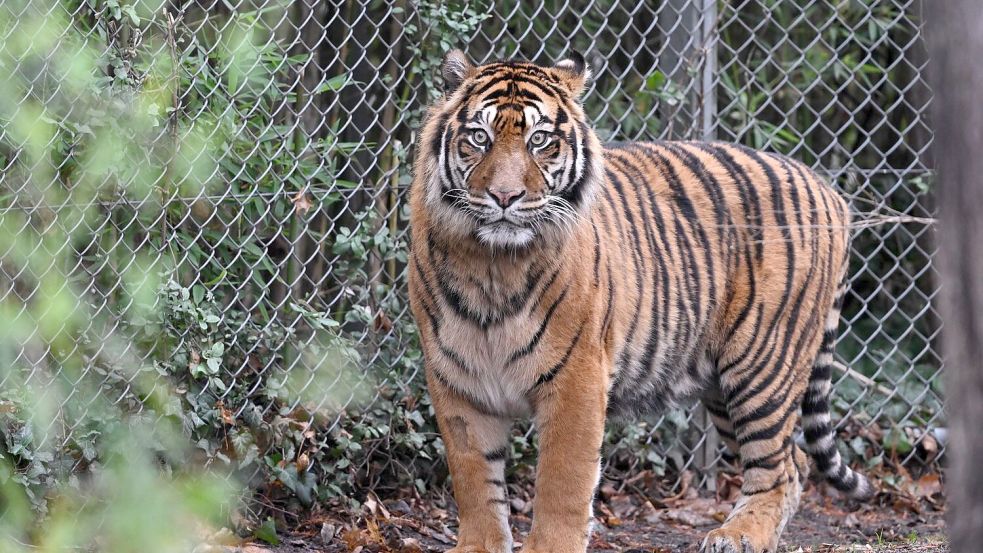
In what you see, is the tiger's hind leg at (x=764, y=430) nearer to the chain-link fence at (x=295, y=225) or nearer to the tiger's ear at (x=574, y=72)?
the chain-link fence at (x=295, y=225)

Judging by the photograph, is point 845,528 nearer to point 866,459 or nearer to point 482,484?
point 866,459

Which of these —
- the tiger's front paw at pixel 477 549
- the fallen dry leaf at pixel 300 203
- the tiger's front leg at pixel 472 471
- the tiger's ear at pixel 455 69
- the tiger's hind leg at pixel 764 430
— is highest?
the tiger's ear at pixel 455 69

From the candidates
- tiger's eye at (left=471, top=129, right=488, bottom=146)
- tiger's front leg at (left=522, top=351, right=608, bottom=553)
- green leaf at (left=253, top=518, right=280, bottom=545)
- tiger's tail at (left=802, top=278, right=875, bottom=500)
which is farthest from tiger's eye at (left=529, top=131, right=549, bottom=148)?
green leaf at (left=253, top=518, right=280, bottom=545)

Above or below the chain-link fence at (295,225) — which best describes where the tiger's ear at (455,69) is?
above

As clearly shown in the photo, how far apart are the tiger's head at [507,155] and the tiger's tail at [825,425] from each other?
1303 millimetres

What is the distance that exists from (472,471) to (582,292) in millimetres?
656

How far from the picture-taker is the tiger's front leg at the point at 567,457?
11.8 ft

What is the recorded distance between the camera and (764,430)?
4.22 metres

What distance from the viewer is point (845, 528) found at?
195 inches

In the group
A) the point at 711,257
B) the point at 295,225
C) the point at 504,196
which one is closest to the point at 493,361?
the point at 504,196

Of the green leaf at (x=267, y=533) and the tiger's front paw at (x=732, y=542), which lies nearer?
the tiger's front paw at (x=732, y=542)

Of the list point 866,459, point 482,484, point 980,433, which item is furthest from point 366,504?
point 980,433

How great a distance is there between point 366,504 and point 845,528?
6.60 ft

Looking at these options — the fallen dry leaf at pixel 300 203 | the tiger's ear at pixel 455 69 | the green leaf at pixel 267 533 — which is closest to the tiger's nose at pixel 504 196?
the tiger's ear at pixel 455 69
